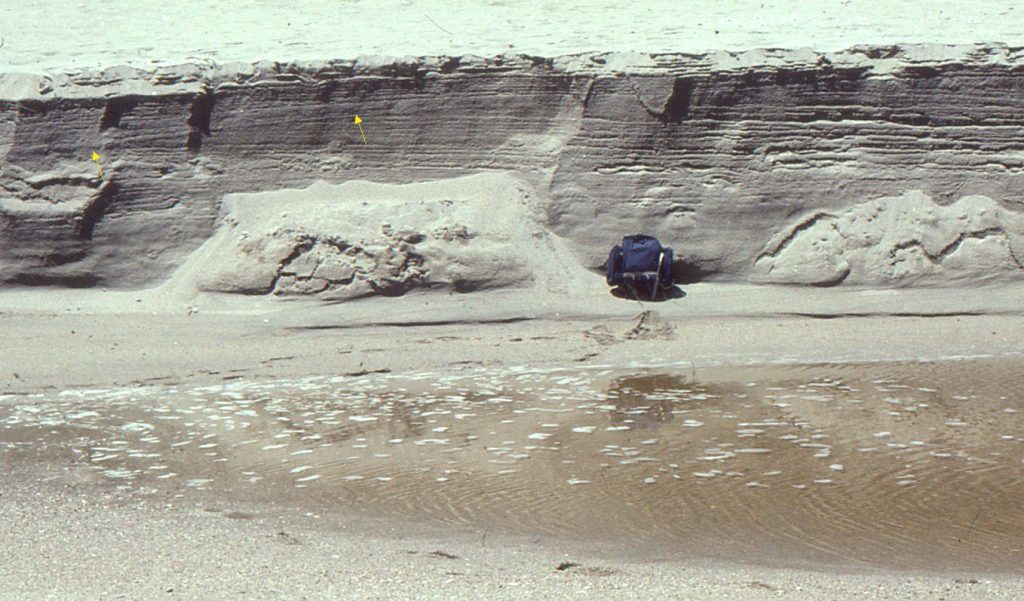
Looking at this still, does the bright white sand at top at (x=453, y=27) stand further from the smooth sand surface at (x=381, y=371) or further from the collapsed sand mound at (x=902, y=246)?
the smooth sand surface at (x=381, y=371)

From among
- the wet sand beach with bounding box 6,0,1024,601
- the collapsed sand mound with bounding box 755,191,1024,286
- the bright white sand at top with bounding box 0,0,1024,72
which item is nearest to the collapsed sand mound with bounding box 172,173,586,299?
the wet sand beach with bounding box 6,0,1024,601

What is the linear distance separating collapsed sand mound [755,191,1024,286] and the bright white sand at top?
1761 mm

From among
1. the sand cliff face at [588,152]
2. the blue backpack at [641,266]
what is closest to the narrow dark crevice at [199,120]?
the sand cliff face at [588,152]

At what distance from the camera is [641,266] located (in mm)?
10312

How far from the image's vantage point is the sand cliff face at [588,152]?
1081 centimetres

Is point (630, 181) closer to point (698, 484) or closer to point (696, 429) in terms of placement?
point (696, 429)

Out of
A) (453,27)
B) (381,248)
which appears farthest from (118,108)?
(453,27)

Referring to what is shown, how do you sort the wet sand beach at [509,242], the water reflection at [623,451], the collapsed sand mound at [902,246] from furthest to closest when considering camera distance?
the collapsed sand mound at [902,246] < the wet sand beach at [509,242] < the water reflection at [623,451]

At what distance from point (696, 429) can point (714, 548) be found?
2.29 meters

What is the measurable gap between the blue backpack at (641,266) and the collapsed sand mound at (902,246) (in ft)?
3.02

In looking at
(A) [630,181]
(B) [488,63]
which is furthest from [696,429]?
(B) [488,63]

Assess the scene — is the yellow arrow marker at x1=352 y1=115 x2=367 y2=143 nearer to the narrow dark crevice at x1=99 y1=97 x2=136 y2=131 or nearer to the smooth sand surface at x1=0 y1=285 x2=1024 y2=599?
the smooth sand surface at x1=0 y1=285 x2=1024 y2=599

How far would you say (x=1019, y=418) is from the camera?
731 centimetres

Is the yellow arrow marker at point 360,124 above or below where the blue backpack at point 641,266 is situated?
above
